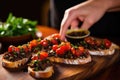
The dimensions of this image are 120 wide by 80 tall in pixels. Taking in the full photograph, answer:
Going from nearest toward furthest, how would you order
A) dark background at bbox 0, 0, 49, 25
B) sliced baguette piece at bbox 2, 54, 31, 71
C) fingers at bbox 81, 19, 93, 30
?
1. sliced baguette piece at bbox 2, 54, 31, 71
2. fingers at bbox 81, 19, 93, 30
3. dark background at bbox 0, 0, 49, 25

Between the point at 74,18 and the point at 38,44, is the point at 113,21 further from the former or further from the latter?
the point at 38,44

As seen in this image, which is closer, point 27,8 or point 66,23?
point 66,23

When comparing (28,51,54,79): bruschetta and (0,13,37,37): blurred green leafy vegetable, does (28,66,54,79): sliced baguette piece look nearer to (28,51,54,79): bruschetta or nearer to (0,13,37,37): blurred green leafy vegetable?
(28,51,54,79): bruschetta

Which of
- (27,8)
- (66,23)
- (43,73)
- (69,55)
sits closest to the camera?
(43,73)

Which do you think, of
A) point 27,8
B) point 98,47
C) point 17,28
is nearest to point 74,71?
point 98,47

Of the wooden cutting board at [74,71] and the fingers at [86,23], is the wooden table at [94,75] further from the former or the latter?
the fingers at [86,23]

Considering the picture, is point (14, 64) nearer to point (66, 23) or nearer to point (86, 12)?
point (66, 23)

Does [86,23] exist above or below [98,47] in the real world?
above

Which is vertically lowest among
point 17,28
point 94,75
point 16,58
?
point 94,75

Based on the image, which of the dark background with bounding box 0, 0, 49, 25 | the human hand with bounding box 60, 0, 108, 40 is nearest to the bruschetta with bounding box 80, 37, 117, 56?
the human hand with bounding box 60, 0, 108, 40
